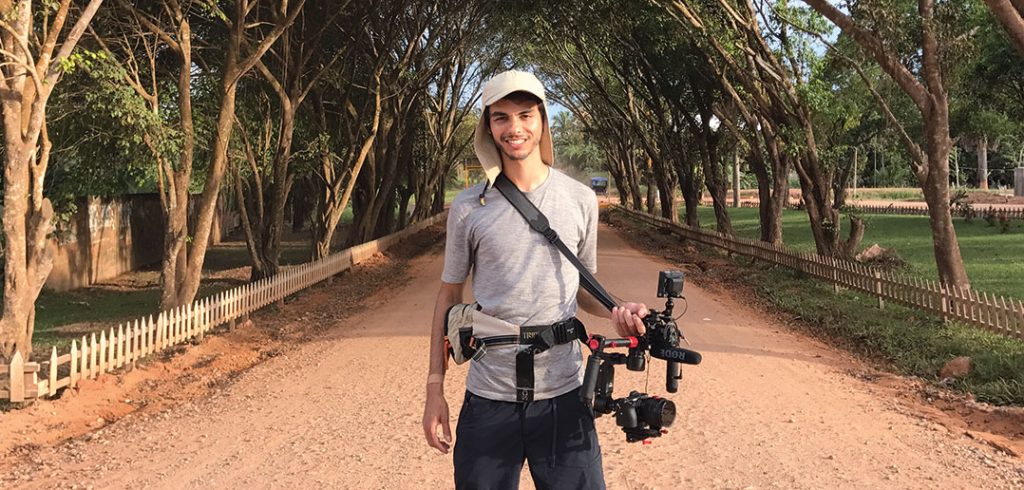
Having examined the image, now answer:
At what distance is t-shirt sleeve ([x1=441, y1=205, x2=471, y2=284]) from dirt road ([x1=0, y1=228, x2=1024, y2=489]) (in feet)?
9.26

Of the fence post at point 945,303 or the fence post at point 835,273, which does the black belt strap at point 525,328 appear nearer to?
the fence post at point 945,303

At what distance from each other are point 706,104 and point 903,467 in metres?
18.4

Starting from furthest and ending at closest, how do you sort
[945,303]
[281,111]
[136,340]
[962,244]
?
[962,244] → [281,111] → [945,303] → [136,340]

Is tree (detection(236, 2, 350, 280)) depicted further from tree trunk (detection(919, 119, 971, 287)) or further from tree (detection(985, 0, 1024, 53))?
tree (detection(985, 0, 1024, 53))

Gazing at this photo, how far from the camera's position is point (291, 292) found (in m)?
14.9

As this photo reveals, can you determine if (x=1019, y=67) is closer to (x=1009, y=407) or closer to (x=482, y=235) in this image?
(x=1009, y=407)

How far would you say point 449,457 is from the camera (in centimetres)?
562

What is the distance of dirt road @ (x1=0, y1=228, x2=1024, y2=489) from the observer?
207 inches

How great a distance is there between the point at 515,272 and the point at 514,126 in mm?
467

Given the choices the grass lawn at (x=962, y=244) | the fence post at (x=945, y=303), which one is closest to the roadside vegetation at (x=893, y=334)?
the fence post at (x=945, y=303)

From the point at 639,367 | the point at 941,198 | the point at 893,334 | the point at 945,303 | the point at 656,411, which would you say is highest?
the point at 941,198

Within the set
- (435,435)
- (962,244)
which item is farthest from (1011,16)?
(962,244)

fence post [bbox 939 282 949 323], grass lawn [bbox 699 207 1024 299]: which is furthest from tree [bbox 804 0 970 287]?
grass lawn [bbox 699 207 1024 299]

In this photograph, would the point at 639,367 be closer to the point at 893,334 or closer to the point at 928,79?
the point at 893,334
